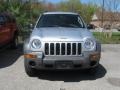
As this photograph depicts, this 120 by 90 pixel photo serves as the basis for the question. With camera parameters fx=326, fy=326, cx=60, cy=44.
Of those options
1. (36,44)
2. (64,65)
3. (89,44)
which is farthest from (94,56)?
(36,44)

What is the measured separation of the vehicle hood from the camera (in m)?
8.52

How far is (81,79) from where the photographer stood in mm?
8930

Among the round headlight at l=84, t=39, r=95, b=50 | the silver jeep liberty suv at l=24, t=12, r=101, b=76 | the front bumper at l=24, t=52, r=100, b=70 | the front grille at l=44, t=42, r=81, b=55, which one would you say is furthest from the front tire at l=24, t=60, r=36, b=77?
the round headlight at l=84, t=39, r=95, b=50

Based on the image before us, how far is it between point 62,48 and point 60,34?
495 mm

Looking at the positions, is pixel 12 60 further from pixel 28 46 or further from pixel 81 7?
pixel 81 7

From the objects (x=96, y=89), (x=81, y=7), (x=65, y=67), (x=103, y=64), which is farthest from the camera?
(x=81, y=7)

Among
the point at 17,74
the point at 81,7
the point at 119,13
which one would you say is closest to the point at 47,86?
the point at 17,74

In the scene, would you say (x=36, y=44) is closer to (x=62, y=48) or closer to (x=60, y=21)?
(x=62, y=48)

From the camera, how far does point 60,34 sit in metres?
8.77

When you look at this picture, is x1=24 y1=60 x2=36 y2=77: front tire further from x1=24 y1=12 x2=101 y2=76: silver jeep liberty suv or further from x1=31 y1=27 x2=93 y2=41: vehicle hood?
x1=31 y1=27 x2=93 y2=41: vehicle hood

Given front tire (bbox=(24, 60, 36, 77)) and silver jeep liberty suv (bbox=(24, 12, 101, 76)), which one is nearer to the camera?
silver jeep liberty suv (bbox=(24, 12, 101, 76))

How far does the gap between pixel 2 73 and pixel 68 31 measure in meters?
2.30

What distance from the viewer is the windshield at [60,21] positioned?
33.2 ft

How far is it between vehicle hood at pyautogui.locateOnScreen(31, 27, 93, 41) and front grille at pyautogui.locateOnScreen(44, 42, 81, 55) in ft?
0.46
